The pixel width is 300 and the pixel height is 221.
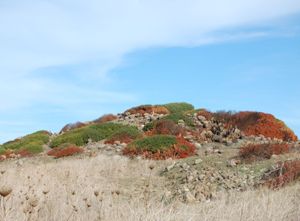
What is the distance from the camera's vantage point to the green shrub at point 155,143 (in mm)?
18078

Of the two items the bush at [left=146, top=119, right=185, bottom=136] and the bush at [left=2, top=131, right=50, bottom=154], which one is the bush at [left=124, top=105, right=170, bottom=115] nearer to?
the bush at [left=2, top=131, right=50, bottom=154]

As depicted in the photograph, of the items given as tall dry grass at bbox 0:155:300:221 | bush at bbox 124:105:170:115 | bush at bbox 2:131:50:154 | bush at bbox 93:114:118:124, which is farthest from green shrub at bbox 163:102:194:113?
tall dry grass at bbox 0:155:300:221

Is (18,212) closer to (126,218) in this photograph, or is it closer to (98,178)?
(126,218)

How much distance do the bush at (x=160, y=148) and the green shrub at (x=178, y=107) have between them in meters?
13.5

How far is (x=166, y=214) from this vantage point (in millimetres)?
6684

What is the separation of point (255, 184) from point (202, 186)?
4.03 ft

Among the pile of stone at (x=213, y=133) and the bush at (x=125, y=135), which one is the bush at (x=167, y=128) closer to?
the pile of stone at (x=213, y=133)

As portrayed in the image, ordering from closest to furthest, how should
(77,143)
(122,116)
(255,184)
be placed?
(255,184)
(77,143)
(122,116)

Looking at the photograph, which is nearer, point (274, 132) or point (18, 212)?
point (18, 212)

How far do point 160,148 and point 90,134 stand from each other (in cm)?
667

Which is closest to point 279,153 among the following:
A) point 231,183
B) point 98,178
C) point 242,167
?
point 242,167

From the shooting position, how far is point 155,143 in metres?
18.3

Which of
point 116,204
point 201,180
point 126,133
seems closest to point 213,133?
point 126,133

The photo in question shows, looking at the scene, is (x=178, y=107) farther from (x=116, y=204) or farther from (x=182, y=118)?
(x=116, y=204)
